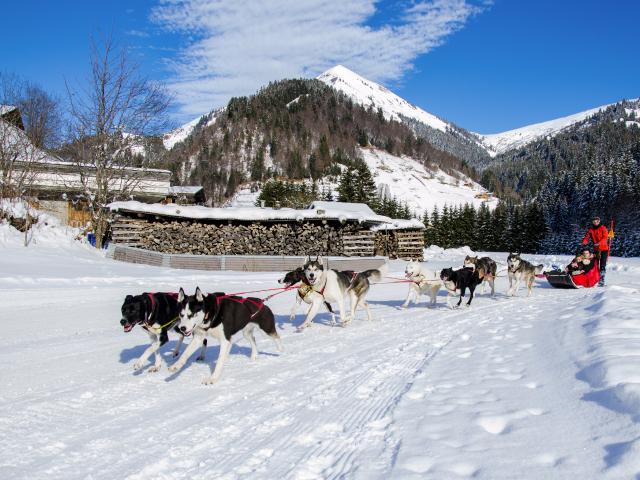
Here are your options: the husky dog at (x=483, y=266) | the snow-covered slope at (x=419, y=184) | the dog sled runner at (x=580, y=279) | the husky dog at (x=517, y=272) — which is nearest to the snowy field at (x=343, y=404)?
the husky dog at (x=483, y=266)

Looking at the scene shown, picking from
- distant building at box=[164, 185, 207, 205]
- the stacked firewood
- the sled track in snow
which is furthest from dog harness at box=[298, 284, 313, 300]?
distant building at box=[164, 185, 207, 205]

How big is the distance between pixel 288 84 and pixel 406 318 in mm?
139475

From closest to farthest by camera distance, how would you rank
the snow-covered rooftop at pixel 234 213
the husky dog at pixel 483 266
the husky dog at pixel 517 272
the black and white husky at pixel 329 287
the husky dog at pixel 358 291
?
1. the black and white husky at pixel 329 287
2. the husky dog at pixel 358 291
3. the husky dog at pixel 483 266
4. the husky dog at pixel 517 272
5. the snow-covered rooftop at pixel 234 213

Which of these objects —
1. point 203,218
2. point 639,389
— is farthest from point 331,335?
point 203,218

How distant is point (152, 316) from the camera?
5.19 m

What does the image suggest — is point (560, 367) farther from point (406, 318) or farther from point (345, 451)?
point (406, 318)

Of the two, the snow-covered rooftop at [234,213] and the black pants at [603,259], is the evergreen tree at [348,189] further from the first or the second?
the black pants at [603,259]

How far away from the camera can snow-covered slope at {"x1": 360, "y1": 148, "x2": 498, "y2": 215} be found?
10694 cm

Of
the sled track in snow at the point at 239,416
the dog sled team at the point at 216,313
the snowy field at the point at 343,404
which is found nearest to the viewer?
the snowy field at the point at 343,404

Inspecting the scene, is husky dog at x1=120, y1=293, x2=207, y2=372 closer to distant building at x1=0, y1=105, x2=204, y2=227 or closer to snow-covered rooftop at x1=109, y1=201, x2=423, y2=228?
snow-covered rooftop at x1=109, y1=201, x2=423, y2=228

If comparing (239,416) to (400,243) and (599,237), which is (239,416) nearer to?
(599,237)

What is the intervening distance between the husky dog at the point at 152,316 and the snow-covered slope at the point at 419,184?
9428 cm

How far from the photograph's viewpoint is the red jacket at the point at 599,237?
A: 43.8 ft

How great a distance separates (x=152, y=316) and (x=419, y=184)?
382 ft
